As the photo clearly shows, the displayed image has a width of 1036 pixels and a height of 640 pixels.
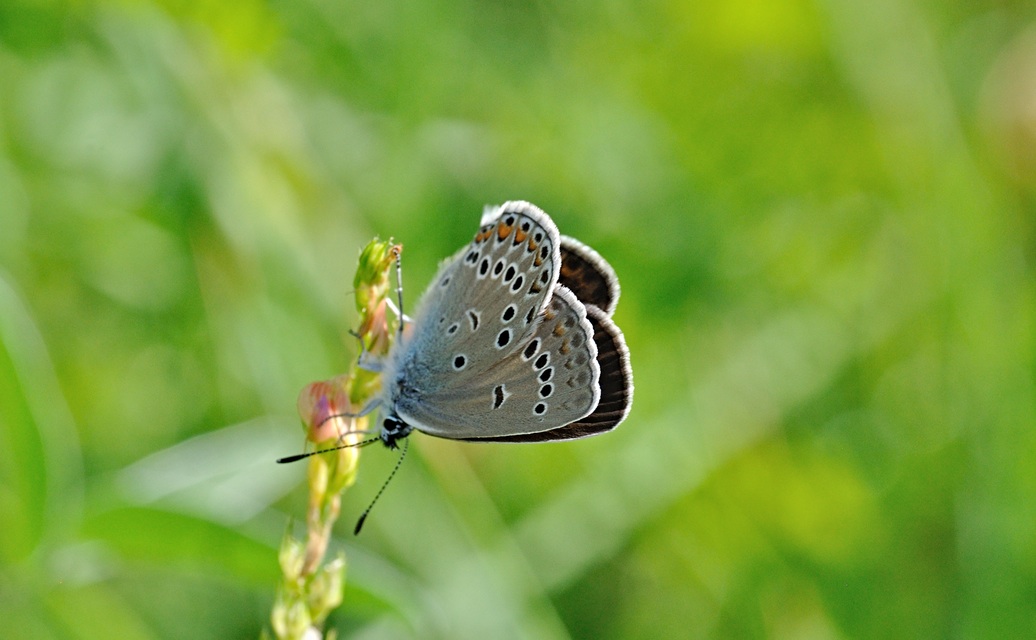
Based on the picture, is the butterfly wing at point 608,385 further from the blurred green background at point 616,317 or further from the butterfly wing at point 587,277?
the blurred green background at point 616,317

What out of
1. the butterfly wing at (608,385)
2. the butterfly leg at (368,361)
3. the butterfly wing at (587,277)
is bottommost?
the butterfly wing at (608,385)

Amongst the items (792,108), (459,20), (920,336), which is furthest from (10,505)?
(792,108)

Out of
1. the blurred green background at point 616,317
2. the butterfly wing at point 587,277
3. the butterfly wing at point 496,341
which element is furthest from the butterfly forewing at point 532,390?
the blurred green background at point 616,317

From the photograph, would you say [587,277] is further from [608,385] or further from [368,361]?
[368,361]

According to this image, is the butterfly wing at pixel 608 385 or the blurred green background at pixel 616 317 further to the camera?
the blurred green background at pixel 616 317

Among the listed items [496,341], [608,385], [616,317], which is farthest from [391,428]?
[616,317]

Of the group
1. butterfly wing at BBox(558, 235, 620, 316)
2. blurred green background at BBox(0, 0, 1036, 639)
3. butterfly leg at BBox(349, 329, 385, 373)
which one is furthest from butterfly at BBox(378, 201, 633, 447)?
blurred green background at BBox(0, 0, 1036, 639)

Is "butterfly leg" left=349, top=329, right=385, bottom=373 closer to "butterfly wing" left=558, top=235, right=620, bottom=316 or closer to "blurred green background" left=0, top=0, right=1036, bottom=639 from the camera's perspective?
"butterfly wing" left=558, top=235, right=620, bottom=316

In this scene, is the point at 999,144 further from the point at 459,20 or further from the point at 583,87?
the point at 459,20
